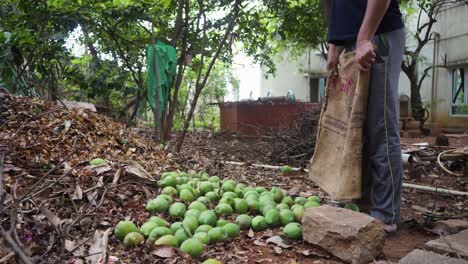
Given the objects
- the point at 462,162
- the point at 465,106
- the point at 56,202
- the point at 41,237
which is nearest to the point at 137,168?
the point at 56,202

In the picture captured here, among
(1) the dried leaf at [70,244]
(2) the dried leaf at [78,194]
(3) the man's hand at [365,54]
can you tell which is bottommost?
(1) the dried leaf at [70,244]

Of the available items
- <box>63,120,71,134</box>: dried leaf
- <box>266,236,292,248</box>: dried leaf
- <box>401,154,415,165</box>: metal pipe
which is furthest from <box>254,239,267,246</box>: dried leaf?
<box>401,154,415,165</box>: metal pipe

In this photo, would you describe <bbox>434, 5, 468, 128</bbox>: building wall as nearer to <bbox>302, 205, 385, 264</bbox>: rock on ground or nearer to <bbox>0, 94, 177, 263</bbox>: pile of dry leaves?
<bbox>0, 94, 177, 263</bbox>: pile of dry leaves

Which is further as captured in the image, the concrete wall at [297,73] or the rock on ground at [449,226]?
the concrete wall at [297,73]

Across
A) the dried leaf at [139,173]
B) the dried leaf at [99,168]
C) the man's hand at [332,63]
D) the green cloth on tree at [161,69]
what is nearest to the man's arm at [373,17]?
the man's hand at [332,63]

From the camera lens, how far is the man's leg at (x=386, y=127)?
245 centimetres

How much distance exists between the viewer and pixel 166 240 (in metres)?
2.07

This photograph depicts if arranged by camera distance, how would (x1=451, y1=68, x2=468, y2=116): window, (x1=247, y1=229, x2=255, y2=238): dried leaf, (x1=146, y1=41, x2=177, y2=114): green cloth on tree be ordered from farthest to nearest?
(x1=451, y1=68, x2=468, y2=116): window
(x1=146, y1=41, x2=177, y2=114): green cloth on tree
(x1=247, y1=229, x2=255, y2=238): dried leaf

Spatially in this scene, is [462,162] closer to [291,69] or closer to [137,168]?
[137,168]

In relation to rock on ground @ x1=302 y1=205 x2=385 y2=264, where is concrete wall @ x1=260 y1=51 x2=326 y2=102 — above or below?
above

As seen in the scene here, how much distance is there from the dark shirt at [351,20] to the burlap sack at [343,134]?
0.13 metres

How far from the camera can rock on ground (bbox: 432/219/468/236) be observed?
246cm

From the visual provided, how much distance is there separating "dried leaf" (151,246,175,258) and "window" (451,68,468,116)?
47.9ft

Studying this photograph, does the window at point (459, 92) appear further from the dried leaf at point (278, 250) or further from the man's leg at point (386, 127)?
the dried leaf at point (278, 250)
